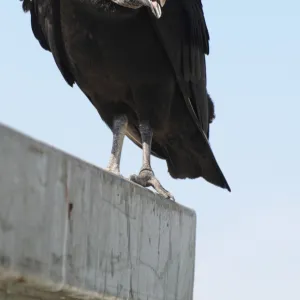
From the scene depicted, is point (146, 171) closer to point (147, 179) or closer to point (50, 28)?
point (147, 179)

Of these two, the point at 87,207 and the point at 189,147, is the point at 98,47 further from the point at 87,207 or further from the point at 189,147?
the point at 87,207

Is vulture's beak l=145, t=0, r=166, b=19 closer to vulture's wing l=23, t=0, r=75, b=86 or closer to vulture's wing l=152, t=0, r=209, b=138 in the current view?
vulture's wing l=152, t=0, r=209, b=138

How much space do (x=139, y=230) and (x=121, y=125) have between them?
69.4 inches

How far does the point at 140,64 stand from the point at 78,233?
6.73ft

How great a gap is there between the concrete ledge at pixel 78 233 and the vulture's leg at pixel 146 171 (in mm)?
851

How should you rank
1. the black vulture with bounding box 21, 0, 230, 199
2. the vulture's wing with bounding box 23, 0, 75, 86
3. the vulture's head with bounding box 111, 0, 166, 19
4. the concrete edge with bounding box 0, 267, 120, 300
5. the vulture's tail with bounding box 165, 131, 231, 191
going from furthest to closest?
1. the vulture's tail with bounding box 165, 131, 231, 191
2. the vulture's wing with bounding box 23, 0, 75, 86
3. the black vulture with bounding box 21, 0, 230, 199
4. the vulture's head with bounding box 111, 0, 166, 19
5. the concrete edge with bounding box 0, 267, 120, 300

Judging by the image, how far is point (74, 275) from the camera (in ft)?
9.50

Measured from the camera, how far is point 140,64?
484 centimetres

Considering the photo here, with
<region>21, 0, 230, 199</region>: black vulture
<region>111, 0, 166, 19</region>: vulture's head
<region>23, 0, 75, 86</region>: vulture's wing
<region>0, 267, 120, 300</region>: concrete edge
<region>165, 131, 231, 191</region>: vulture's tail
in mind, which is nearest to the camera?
<region>0, 267, 120, 300</region>: concrete edge


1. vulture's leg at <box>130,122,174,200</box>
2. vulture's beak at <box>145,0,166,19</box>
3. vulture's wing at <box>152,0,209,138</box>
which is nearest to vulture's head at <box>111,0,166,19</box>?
vulture's beak at <box>145,0,166,19</box>

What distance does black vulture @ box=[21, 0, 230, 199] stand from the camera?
4.73 meters

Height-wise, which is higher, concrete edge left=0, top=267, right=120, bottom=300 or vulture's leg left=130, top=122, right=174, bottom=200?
vulture's leg left=130, top=122, right=174, bottom=200

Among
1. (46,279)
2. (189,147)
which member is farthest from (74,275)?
(189,147)

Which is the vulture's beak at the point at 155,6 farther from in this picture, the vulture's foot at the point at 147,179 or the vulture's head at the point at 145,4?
the vulture's foot at the point at 147,179
